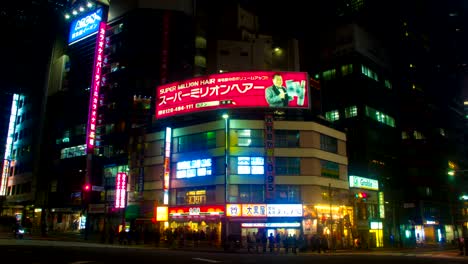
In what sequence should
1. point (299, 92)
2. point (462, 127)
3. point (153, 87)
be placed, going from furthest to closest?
point (462, 127), point (153, 87), point (299, 92)

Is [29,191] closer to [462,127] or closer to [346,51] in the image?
[346,51]

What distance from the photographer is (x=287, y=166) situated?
141ft

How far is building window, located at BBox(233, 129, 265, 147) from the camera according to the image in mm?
43125

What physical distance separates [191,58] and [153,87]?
987 cm

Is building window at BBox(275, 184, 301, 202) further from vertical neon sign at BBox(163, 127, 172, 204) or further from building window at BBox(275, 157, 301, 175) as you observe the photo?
vertical neon sign at BBox(163, 127, 172, 204)

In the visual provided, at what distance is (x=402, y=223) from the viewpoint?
67.3m

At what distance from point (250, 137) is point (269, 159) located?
11.9 ft

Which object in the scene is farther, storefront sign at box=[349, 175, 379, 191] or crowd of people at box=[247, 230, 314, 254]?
storefront sign at box=[349, 175, 379, 191]

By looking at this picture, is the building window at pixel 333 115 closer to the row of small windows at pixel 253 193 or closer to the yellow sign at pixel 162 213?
the row of small windows at pixel 253 193

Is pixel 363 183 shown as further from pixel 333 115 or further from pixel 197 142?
pixel 197 142

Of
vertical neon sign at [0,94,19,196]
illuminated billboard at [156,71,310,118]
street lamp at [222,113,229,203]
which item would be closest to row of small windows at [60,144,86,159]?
vertical neon sign at [0,94,19,196]

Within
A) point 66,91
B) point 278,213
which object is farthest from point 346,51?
point 66,91

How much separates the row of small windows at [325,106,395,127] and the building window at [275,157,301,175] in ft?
74.7

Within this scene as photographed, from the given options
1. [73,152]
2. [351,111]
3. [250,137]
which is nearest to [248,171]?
[250,137]
